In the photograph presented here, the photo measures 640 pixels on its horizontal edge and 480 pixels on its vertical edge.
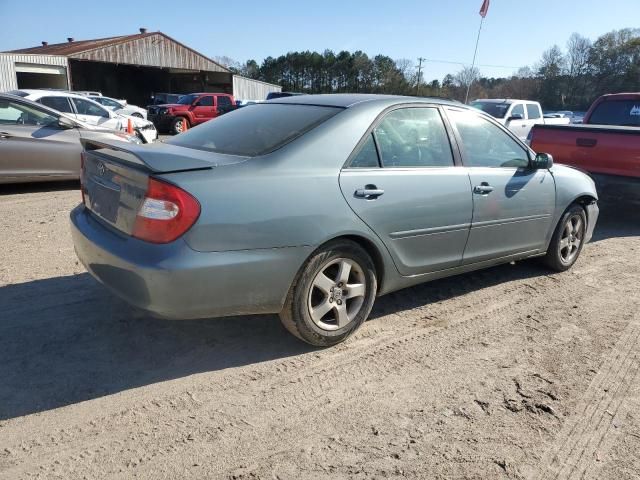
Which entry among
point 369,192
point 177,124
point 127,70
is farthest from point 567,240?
point 127,70

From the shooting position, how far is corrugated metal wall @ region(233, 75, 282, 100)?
40000 mm

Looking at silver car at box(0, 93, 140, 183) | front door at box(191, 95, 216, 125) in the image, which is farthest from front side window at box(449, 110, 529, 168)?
front door at box(191, 95, 216, 125)

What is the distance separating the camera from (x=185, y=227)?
2.67m

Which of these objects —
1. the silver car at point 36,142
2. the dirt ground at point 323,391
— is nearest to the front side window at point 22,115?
the silver car at point 36,142

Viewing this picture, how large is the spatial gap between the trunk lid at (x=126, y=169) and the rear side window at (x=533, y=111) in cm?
1534

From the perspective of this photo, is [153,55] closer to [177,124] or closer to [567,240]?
[177,124]

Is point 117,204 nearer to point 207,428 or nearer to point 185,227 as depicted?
point 185,227

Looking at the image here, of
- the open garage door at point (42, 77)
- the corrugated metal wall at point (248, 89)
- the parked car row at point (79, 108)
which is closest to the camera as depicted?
the parked car row at point (79, 108)

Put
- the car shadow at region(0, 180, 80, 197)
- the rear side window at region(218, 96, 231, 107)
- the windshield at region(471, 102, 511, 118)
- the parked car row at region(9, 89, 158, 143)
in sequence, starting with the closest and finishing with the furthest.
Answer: the car shadow at region(0, 180, 80, 197)
the parked car row at region(9, 89, 158, 143)
the windshield at region(471, 102, 511, 118)
the rear side window at region(218, 96, 231, 107)

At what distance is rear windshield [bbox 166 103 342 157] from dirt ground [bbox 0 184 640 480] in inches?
49.8

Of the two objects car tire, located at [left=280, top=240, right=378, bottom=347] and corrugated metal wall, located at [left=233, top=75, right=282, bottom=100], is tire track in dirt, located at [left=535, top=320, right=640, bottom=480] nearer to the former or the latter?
car tire, located at [left=280, top=240, right=378, bottom=347]

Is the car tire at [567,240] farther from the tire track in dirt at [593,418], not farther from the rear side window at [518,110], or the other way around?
the rear side window at [518,110]

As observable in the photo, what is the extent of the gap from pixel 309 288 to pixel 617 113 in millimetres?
8414

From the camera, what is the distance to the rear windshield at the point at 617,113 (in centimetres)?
884
